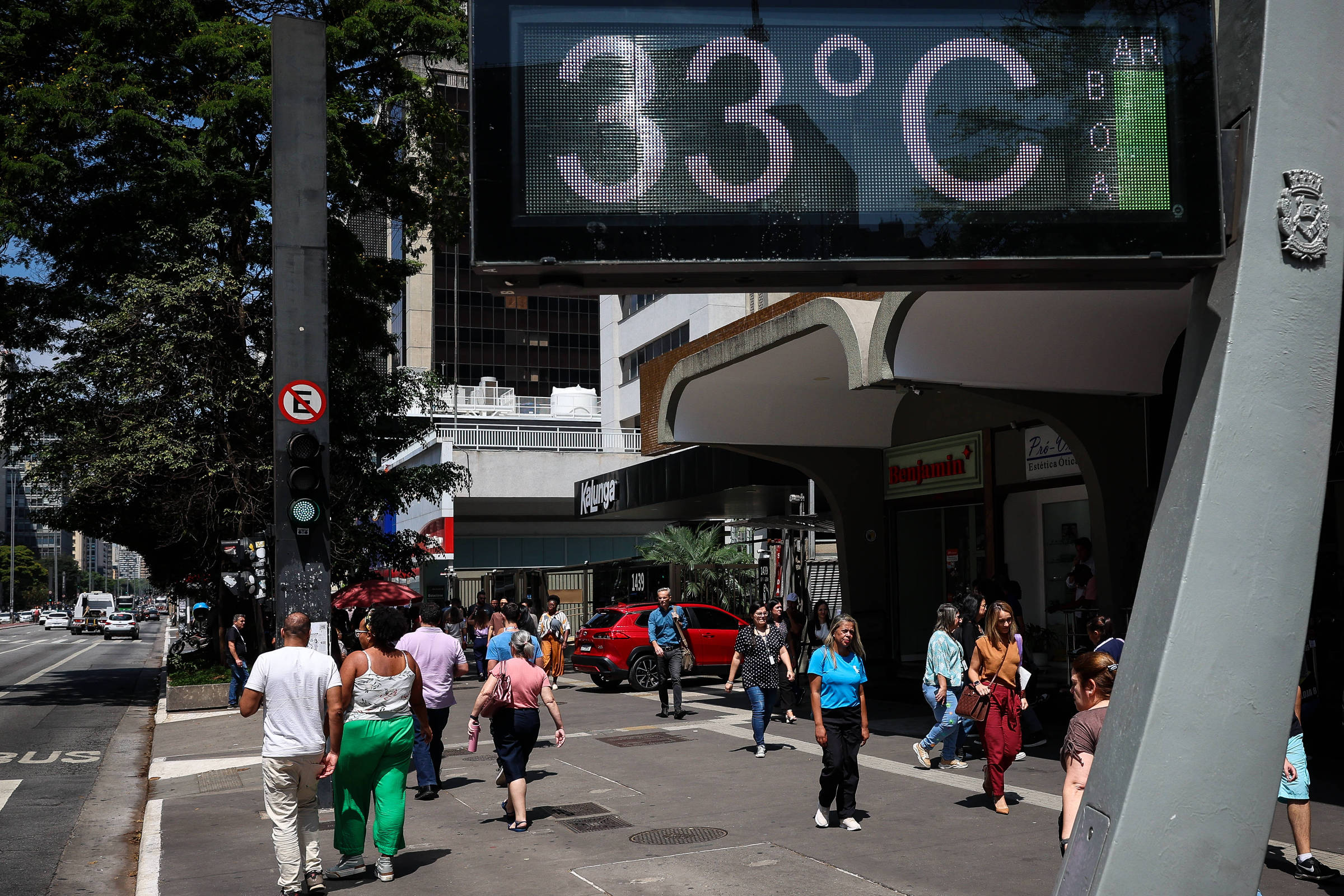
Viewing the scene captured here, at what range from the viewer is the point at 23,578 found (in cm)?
15562

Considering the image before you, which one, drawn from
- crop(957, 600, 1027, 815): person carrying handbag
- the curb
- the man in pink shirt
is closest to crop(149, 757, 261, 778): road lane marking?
the curb

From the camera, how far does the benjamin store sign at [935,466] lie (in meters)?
19.3

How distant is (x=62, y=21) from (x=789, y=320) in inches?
673

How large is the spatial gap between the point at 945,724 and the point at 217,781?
7988 millimetres

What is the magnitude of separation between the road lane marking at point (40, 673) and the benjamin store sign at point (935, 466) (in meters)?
19.1

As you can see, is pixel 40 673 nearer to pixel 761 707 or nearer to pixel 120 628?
pixel 761 707

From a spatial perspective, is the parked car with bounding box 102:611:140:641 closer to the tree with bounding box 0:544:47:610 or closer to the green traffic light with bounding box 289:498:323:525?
the green traffic light with bounding box 289:498:323:525

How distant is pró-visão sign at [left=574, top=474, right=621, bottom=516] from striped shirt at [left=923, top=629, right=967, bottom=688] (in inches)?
756

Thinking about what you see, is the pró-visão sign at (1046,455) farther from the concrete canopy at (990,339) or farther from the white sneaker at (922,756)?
the white sneaker at (922,756)

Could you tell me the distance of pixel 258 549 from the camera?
1892cm

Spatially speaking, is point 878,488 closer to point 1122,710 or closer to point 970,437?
point 970,437

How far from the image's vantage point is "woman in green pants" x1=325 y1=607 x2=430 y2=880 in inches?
Answer: 314

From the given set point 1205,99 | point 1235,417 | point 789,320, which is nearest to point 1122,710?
point 1235,417

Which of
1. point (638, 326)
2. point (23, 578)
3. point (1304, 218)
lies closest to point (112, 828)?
point (1304, 218)
